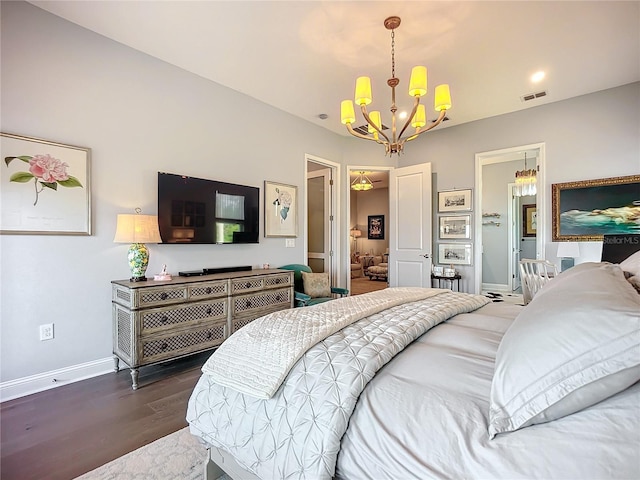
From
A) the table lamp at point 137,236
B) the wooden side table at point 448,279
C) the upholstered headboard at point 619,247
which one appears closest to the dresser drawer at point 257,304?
the table lamp at point 137,236

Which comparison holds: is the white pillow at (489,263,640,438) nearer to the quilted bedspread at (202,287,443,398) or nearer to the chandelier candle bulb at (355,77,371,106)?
the quilted bedspread at (202,287,443,398)

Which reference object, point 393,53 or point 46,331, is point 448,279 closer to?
point 393,53

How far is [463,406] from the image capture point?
34.1 inches

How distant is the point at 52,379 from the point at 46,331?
1.25ft

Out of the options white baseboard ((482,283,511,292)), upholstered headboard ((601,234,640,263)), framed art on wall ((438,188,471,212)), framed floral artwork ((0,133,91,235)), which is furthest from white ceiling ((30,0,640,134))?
white baseboard ((482,283,511,292))

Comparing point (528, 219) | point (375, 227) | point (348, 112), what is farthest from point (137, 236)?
point (375, 227)

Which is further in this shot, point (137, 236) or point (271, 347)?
point (137, 236)

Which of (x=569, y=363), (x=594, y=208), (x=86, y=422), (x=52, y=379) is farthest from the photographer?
(x=594, y=208)

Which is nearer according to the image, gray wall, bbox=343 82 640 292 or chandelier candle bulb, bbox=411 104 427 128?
chandelier candle bulb, bbox=411 104 427 128

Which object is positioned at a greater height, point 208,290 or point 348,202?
point 348,202

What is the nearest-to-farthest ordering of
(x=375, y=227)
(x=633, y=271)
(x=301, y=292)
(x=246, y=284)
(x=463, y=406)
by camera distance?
1. (x=463, y=406)
2. (x=633, y=271)
3. (x=246, y=284)
4. (x=301, y=292)
5. (x=375, y=227)

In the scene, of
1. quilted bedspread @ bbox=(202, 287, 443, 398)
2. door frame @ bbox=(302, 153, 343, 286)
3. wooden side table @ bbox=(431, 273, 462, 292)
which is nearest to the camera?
quilted bedspread @ bbox=(202, 287, 443, 398)

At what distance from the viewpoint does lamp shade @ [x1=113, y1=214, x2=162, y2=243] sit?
2.52m

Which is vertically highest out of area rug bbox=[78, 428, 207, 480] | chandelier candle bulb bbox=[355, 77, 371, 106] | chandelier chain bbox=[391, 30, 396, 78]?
chandelier chain bbox=[391, 30, 396, 78]
